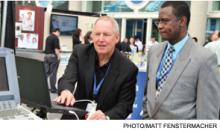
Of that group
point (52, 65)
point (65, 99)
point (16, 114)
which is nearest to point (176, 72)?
point (65, 99)

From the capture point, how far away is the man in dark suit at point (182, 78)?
2.04 metres

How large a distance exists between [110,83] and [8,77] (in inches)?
22.5

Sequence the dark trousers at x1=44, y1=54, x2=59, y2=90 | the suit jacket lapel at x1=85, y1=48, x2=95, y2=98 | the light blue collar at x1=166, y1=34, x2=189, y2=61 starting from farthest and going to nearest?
the dark trousers at x1=44, y1=54, x2=59, y2=90 → the suit jacket lapel at x1=85, y1=48, x2=95, y2=98 → the light blue collar at x1=166, y1=34, x2=189, y2=61

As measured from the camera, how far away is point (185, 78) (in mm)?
2051

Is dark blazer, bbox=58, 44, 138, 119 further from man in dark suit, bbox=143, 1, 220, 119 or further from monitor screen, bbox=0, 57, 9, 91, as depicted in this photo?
monitor screen, bbox=0, 57, 9, 91

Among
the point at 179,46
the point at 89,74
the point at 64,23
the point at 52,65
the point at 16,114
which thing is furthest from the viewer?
the point at 64,23

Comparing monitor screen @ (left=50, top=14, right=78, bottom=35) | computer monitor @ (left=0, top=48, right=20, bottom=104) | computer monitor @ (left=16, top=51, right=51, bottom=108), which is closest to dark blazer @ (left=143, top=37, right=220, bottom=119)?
computer monitor @ (left=16, top=51, right=51, bottom=108)

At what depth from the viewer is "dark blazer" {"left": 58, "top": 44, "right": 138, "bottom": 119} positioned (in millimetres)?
2193

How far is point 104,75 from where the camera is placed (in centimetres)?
224

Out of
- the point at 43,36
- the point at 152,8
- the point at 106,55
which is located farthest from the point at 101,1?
the point at 106,55

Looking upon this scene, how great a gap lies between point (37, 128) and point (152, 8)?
1935 centimetres

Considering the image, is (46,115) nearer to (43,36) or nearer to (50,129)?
(50,129)

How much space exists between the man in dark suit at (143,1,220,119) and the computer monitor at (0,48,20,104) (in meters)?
0.72

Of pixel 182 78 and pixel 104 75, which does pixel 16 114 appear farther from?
pixel 182 78
